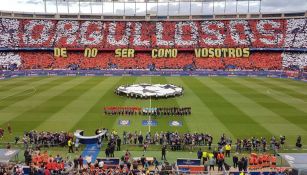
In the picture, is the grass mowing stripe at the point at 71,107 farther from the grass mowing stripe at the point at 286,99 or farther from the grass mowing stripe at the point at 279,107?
the grass mowing stripe at the point at 286,99

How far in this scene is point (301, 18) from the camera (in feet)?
298

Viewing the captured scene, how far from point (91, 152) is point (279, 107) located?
24.8m

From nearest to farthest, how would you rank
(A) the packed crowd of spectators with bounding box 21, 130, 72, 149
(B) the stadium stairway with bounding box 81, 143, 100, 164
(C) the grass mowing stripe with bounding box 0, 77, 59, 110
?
(B) the stadium stairway with bounding box 81, 143, 100, 164 < (A) the packed crowd of spectators with bounding box 21, 130, 72, 149 < (C) the grass mowing stripe with bounding box 0, 77, 59, 110

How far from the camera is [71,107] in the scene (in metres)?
41.8

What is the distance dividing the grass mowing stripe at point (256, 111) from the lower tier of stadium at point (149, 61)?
23.3 m

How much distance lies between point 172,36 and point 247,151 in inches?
2612

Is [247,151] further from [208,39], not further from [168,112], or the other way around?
[208,39]

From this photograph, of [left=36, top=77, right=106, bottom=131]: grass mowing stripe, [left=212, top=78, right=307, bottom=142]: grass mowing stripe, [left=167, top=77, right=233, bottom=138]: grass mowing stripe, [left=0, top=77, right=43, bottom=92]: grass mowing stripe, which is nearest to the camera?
[left=167, top=77, right=233, bottom=138]: grass mowing stripe

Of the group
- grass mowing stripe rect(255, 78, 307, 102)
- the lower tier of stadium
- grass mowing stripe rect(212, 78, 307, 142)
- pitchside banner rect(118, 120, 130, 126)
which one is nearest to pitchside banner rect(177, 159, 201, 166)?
grass mowing stripe rect(212, 78, 307, 142)

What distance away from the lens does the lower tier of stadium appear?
80.6 meters

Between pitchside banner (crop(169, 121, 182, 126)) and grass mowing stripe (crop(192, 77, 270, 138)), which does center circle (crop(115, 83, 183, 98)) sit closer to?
grass mowing stripe (crop(192, 77, 270, 138))

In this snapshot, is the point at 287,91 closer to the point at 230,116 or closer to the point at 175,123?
the point at 230,116

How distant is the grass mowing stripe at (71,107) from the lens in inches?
1350

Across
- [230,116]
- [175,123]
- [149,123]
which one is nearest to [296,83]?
[230,116]
